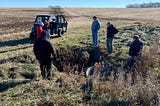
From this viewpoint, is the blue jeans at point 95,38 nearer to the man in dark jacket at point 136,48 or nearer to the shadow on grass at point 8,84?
the man in dark jacket at point 136,48

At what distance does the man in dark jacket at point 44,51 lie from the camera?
479 inches

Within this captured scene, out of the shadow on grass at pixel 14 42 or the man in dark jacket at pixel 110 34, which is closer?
the man in dark jacket at pixel 110 34

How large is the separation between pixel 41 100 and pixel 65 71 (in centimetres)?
406

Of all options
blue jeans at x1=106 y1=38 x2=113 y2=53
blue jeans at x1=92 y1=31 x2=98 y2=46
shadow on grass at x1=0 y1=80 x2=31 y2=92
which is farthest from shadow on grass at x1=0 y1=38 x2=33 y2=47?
shadow on grass at x1=0 y1=80 x2=31 y2=92

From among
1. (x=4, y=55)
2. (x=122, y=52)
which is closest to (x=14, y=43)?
(x=4, y=55)

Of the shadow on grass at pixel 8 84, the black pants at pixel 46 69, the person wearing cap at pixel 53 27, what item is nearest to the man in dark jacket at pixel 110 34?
the black pants at pixel 46 69

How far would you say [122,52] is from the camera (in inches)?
742

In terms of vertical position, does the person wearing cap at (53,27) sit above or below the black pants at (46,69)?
above

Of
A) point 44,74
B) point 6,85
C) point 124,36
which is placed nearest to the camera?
point 6,85

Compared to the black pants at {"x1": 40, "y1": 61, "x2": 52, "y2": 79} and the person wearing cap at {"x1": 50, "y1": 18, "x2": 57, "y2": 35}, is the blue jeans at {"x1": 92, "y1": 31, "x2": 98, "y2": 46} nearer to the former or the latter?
the person wearing cap at {"x1": 50, "y1": 18, "x2": 57, "y2": 35}

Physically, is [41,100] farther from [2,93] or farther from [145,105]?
[145,105]

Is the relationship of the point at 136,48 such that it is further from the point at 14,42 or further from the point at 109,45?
the point at 14,42

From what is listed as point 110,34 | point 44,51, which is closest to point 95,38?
point 110,34

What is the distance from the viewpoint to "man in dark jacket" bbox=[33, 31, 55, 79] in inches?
479
